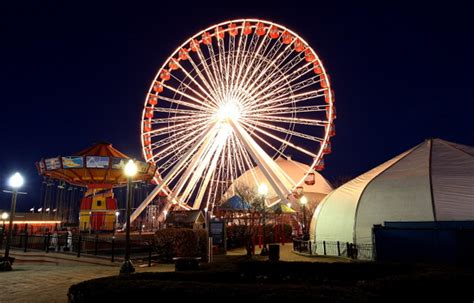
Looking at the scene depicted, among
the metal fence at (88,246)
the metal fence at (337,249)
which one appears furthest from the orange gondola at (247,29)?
the metal fence at (88,246)

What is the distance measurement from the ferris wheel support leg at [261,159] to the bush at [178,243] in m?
11.1

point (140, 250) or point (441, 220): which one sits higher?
point (441, 220)

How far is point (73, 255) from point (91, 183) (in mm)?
14027

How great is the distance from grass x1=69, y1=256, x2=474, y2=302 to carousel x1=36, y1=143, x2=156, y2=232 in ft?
62.7

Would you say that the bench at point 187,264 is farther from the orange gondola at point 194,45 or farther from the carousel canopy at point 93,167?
the orange gondola at point 194,45

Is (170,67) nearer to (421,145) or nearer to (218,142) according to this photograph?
(218,142)

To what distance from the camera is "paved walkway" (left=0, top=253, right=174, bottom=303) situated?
8.91 metres

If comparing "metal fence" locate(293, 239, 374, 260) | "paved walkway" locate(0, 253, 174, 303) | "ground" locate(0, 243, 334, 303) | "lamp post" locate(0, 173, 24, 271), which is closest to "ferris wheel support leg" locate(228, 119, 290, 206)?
"metal fence" locate(293, 239, 374, 260)

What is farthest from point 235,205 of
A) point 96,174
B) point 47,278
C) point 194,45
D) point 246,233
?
point 47,278

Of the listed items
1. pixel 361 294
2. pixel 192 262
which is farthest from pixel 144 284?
pixel 192 262

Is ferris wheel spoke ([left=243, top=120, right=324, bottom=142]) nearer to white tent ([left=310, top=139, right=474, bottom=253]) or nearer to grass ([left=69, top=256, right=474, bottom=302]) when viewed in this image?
white tent ([left=310, top=139, right=474, bottom=253])

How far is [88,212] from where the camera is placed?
96.7 ft

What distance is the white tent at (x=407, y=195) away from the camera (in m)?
16.1

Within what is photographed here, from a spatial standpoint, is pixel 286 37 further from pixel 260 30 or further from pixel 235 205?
pixel 235 205
